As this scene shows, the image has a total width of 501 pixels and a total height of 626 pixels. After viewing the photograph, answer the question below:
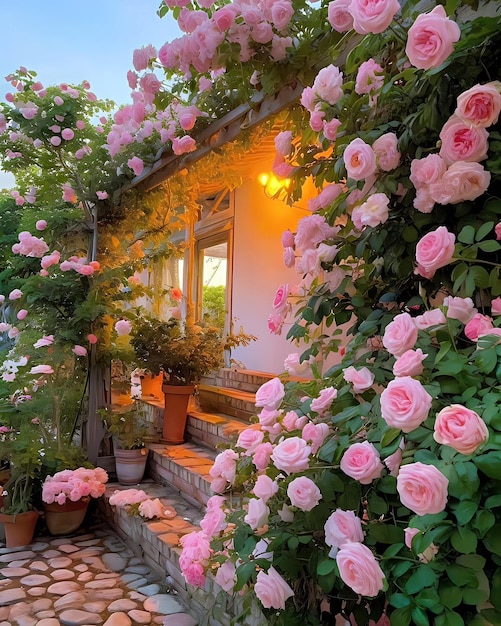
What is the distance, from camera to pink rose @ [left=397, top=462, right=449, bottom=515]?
2.67 feet

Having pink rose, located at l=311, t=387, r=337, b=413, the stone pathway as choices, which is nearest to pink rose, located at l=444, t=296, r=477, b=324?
pink rose, located at l=311, t=387, r=337, b=413

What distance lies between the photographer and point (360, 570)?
2.97 ft

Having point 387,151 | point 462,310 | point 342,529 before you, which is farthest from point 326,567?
point 387,151

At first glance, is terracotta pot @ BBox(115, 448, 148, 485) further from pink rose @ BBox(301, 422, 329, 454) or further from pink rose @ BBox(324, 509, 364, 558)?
pink rose @ BBox(324, 509, 364, 558)

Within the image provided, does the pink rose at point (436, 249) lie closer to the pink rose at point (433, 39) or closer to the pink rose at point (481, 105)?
the pink rose at point (481, 105)

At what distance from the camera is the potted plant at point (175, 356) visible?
4.06m

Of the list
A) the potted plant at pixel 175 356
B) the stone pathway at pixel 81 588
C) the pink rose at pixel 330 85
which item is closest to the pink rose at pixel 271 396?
the pink rose at pixel 330 85

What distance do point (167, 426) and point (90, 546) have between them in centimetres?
120

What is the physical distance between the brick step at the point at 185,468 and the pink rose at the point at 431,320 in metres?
2.24

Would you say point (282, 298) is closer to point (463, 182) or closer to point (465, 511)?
point (463, 182)

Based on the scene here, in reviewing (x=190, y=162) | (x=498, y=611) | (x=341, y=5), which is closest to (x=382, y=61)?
(x=341, y=5)

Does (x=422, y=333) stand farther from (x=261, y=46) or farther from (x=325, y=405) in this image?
(x=261, y=46)

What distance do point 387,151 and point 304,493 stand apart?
92 centimetres

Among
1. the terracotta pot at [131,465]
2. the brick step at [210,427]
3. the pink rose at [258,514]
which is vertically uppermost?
the pink rose at [258,514]
